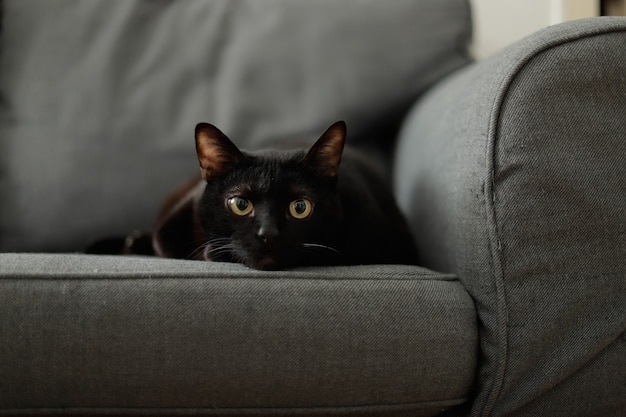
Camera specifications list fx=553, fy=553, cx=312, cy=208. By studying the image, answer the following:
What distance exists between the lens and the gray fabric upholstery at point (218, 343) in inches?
27.4

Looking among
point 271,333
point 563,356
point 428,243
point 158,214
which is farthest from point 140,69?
point 563,356

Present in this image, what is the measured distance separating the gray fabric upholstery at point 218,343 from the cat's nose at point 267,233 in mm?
100

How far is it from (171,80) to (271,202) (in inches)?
26.9

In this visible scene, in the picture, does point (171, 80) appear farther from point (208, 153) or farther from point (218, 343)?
point (218, 343)

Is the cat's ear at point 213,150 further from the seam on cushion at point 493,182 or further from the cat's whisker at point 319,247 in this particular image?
the seam on cushion at point 493,182

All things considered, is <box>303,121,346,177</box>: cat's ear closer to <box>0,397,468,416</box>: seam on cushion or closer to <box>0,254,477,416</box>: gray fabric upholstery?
<box>0,254,477,416</box>: gray fabric upholstery

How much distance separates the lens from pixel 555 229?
2.55 ft

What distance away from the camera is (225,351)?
718 millimetres

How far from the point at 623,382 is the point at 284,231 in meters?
0.55

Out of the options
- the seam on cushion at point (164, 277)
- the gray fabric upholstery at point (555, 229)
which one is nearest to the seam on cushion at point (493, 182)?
the gray fabric upholstery at point (555, 229)

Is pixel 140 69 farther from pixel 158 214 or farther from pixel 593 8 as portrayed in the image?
pixel 593 8

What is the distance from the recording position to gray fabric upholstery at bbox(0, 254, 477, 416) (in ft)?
2.28

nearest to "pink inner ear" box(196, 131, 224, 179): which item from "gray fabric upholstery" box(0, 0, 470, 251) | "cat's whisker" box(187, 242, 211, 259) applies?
"cat's whisker" box(187, 242, 211, 259)

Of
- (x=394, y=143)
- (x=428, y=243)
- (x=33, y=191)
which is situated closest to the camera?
(x=428, y=243)
